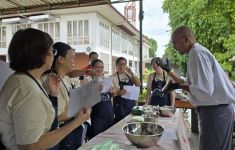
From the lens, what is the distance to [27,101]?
47.0 inches

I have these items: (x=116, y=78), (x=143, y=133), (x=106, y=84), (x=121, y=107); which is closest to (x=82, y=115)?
(x=143, y=133)

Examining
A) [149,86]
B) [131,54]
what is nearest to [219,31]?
[149,86]

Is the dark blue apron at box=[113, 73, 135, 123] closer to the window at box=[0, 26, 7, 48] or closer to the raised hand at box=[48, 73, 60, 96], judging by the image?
the raised hand at box=[48, 73, 60, 96]

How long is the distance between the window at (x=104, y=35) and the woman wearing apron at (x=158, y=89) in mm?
12789

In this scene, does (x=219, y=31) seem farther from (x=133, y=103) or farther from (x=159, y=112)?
(x=159, y=112)

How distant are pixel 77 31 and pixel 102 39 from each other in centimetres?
176

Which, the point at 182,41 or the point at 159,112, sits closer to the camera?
the point at 182,41

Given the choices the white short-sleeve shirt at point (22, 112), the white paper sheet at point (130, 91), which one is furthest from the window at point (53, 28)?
the white short-sleeve shirt at point (22, 112)

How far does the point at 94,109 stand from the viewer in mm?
3412

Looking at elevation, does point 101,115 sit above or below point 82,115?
below

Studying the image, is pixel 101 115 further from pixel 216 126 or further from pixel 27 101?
pixel 27 101

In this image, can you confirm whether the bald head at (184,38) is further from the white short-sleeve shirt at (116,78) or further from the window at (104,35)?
the window at (104,35)

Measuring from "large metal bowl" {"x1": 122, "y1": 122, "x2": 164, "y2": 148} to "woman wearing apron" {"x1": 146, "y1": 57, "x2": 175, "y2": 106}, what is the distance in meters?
2.02

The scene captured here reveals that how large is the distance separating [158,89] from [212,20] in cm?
597
